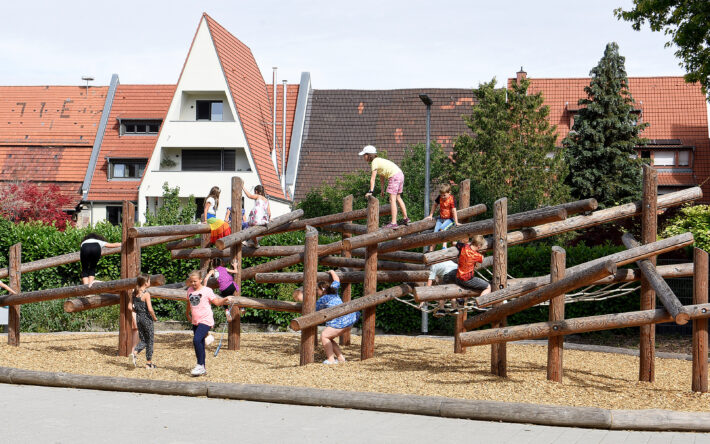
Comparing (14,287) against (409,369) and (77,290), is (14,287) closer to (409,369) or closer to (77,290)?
(77,290)

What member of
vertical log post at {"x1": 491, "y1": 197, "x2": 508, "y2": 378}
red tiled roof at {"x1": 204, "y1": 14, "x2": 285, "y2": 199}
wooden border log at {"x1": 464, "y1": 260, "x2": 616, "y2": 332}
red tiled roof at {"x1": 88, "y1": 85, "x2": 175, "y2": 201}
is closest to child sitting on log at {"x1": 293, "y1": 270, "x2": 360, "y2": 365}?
wooden border log at {"x1": 464, "y1": 260, "x2": 616, "y2": 332}

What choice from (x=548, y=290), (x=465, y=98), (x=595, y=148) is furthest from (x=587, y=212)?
(x=465, y=98)

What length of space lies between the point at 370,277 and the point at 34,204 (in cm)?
3233

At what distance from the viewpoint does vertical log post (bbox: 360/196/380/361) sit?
14.9 meters

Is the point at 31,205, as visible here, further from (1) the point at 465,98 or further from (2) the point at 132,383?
(2) the point at 132,383

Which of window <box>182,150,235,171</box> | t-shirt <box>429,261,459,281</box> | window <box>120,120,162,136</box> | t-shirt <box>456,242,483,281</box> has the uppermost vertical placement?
window <box>120,120,162,136</box>

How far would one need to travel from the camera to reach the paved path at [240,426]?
909 cm

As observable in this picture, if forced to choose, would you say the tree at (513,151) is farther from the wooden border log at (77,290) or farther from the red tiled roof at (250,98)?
the wooden border log at (77,290)

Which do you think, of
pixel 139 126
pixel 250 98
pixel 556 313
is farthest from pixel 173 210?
pixel 556 313

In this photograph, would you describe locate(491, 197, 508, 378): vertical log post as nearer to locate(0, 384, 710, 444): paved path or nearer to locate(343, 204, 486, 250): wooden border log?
locate(343, 204, 486, 250): wooden border log

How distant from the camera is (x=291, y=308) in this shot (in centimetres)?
1520

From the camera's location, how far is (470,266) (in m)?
13.6

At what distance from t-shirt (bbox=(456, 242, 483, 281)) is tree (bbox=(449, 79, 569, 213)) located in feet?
58.6

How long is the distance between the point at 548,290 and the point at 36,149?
4134cm
